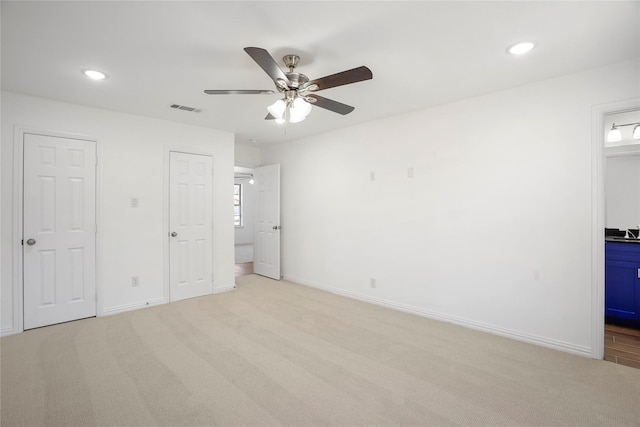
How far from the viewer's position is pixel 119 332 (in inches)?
127

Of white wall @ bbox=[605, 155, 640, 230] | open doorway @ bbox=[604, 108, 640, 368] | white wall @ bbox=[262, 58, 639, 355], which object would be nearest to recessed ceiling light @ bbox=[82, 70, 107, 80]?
white wall @ bbox=[262, 58, 639, 355]

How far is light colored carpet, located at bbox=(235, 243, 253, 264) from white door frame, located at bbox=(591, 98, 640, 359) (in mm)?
6602

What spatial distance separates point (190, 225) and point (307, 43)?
321 centimetres

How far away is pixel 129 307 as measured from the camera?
12.8ft

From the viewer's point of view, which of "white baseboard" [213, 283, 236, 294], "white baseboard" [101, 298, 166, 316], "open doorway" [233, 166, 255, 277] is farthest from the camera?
"open doorway" [233, 166, 255, 277]

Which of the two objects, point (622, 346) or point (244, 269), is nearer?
point (622, 346)

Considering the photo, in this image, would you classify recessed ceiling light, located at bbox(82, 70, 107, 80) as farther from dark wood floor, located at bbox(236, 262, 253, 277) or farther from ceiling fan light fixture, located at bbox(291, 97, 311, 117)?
dark wood floor, located at bbox(236, 262, 253, 277)

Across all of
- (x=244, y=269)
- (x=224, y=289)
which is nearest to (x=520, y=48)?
(x=224, y=289)

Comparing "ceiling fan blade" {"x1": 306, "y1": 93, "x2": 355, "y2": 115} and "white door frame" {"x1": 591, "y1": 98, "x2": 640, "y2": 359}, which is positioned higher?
"ceiling fan blade" {"x1": 306, "y1": 93, "x2": 355, "y2": 115}

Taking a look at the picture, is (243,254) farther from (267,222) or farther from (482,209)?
(482,209)

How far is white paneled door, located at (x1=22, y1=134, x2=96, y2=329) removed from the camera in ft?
10.8

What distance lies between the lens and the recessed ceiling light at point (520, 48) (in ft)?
7.30

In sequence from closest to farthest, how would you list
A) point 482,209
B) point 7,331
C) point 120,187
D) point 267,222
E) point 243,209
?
point 7,331 < point 482,209 < point 120,187 < point 267,222 < point 243,209

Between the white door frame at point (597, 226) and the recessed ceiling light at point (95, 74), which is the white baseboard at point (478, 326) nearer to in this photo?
the white door frame at point (597, 226)
